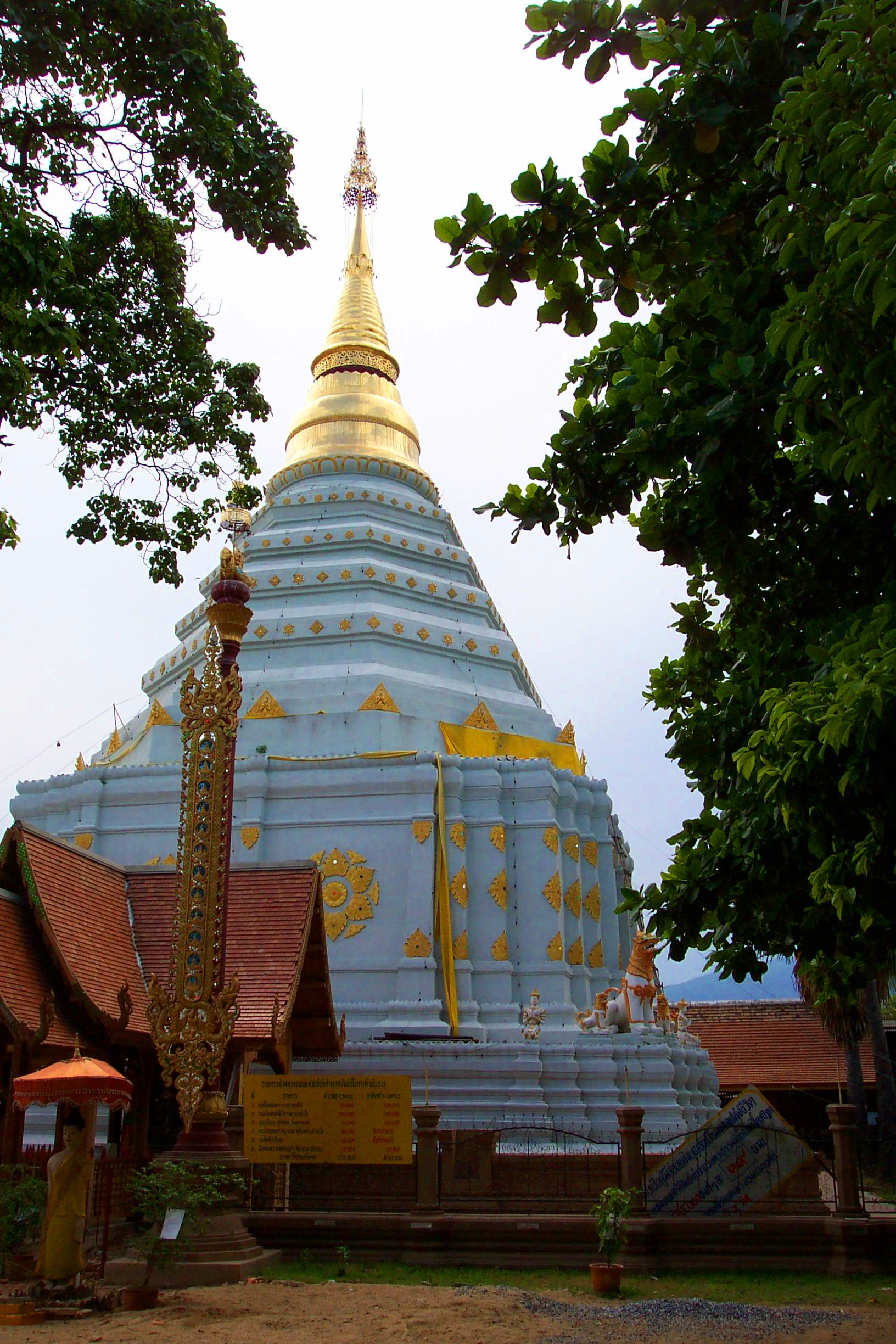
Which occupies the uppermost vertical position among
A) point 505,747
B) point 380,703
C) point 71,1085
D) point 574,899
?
point 380,703

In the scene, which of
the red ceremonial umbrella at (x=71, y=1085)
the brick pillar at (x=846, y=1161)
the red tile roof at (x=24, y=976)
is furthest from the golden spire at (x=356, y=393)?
the red ceremonial umbrella at (x=71, y=1085)

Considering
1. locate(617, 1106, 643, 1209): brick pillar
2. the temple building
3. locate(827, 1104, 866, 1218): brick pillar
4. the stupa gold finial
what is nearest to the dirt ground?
locate(827, 1104, 866, 1218): brick pillar

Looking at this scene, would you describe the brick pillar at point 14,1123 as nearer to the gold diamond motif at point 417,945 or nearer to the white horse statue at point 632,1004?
the gold diamond motif at point 417,945

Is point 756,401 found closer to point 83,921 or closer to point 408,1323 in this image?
point 408,1323

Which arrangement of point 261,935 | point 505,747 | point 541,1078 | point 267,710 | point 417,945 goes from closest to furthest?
point 261,935
point 541,1078
point 417,945
point 267,710
point 505,747

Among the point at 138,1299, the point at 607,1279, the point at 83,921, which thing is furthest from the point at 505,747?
the point at 138,1299

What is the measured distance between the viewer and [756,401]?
20.3ft

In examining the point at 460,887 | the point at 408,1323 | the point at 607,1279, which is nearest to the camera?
the point at 408,1323

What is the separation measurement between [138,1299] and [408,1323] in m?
2.02

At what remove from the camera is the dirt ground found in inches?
309

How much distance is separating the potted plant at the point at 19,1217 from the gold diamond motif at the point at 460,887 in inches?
509

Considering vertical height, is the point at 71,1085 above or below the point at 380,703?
below

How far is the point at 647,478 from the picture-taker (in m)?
7.05

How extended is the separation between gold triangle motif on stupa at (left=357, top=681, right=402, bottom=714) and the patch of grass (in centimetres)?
1328
